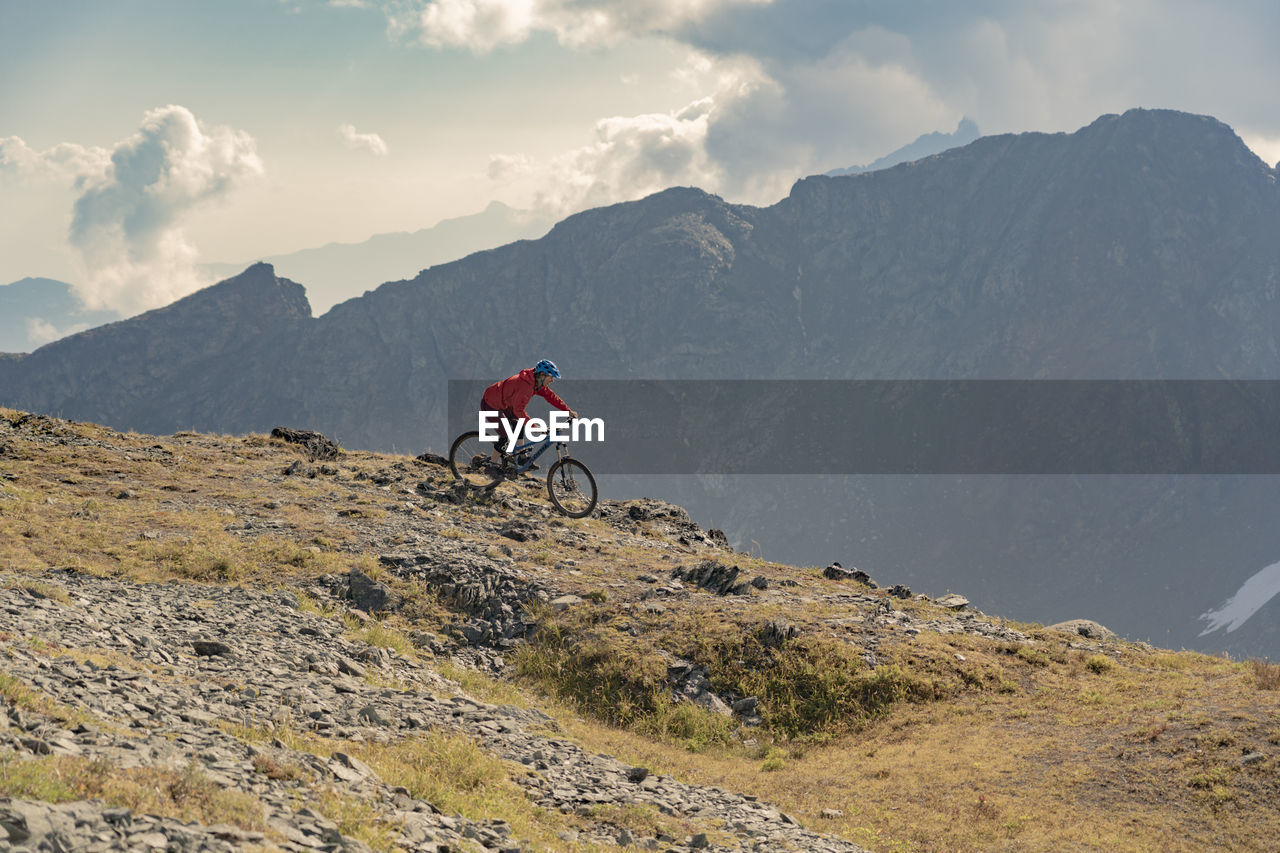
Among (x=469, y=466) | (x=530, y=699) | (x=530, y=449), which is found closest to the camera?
(x=530, y=699)

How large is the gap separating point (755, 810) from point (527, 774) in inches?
117

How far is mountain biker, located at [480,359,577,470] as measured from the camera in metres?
22.0

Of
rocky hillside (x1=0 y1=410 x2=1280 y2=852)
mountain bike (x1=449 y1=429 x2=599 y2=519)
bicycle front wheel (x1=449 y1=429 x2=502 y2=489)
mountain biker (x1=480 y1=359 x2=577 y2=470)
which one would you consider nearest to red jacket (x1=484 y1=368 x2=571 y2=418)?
mountain biker (x1=480 y1=359 x2=577 y2=470)

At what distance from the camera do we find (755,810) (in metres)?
10.6

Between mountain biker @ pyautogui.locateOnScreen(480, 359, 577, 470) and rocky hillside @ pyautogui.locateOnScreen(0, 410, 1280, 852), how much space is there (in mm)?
2896

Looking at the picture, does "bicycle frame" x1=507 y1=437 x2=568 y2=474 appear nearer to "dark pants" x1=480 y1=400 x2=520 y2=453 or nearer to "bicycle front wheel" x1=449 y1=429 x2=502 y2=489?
"dark pants" x1=480 y1=400 x2=520 y2=453

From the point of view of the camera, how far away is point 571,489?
81.6 feet

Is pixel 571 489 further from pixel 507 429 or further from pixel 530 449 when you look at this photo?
pixel 507 429

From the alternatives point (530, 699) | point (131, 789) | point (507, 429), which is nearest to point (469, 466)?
point (507, 429)

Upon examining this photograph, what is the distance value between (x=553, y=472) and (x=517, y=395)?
3142 mm

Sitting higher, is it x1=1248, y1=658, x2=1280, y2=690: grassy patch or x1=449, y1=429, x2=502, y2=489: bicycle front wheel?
x1=449, y1=429, x2=502, y2=489: bicycle front wheel

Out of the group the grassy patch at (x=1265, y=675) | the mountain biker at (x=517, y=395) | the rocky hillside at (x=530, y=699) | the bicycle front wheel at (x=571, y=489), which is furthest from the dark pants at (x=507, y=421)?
the grassy patch at (x=1265, y=675)

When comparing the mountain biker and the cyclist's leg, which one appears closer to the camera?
the mountain biker

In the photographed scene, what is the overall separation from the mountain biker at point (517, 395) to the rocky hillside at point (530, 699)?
2896mm
